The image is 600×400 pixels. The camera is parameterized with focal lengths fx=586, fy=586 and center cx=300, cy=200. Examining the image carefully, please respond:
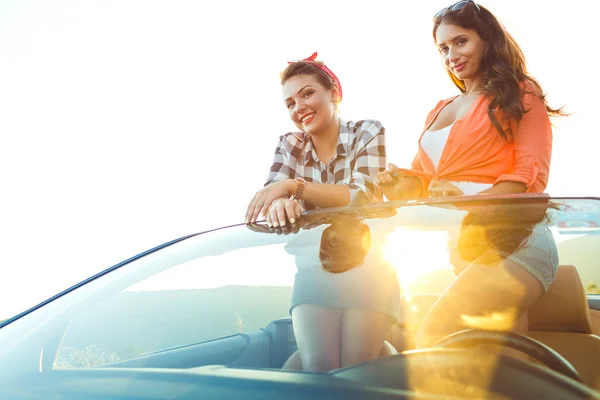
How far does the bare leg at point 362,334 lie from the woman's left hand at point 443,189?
80 cm

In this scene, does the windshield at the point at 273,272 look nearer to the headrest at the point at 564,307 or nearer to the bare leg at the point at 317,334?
the bare leg at the point at 317,334

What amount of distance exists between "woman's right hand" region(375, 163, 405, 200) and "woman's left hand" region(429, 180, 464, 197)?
4.6 inches

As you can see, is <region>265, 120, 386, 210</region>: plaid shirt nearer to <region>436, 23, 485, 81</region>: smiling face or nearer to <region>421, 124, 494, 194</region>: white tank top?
<region>421, 124, 494, 194</region>: white tank top

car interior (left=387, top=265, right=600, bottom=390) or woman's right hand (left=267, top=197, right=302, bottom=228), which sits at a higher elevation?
woman's right hand (left=267, top=197, right=302, bottom=228)

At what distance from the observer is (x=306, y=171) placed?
2.76 meters

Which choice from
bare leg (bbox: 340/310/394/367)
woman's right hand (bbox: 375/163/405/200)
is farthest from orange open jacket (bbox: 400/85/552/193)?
bare leg (bbox: 340/310/394/367)

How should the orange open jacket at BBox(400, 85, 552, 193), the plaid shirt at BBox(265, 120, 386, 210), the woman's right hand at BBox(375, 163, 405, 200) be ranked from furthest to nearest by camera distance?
the plaid shirt at BBox(265, 120, 386, 210)
the orange open jacket at BBox(400, 85, 552, 193)
the woman's right hand at BBox(375, 163, 405, 200)

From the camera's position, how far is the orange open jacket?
Result: 2098mm

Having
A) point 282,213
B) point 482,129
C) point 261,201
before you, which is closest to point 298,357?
point 282,213

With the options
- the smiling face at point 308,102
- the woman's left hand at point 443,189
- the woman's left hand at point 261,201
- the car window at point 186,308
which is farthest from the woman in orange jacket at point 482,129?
the car window at point 186,308

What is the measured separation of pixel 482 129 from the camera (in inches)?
84.7

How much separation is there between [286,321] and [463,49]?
1.61 meters

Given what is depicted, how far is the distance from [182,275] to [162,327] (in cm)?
16

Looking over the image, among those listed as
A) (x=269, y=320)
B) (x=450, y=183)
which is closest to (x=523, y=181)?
(x=450, y=183)
